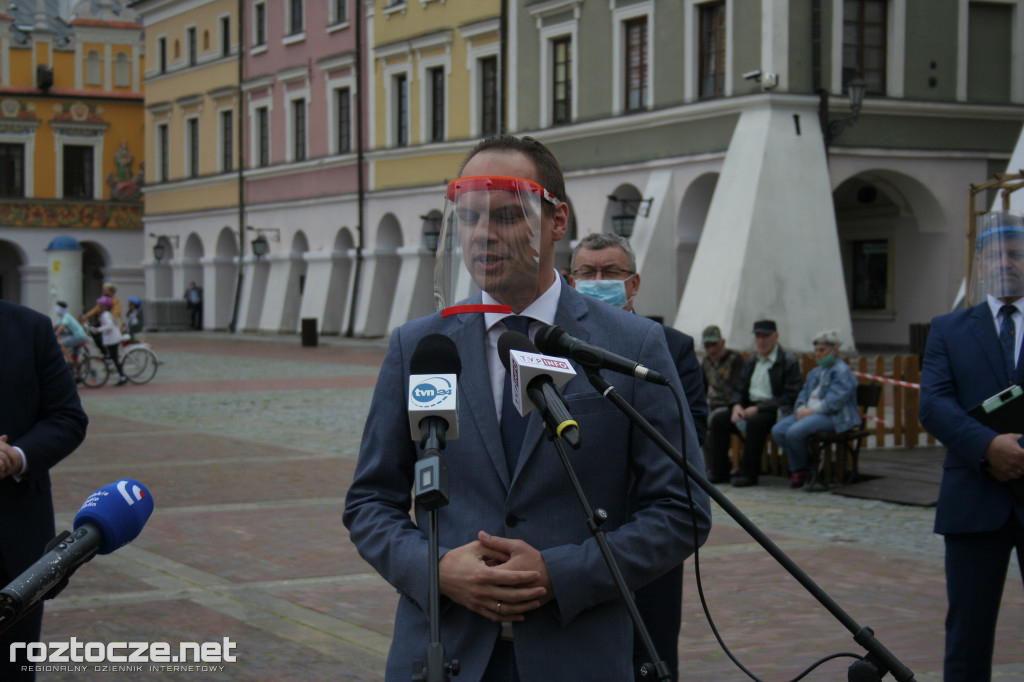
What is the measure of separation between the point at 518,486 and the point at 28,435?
2393 millimetres

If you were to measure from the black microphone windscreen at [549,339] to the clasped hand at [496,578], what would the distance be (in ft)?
1.39

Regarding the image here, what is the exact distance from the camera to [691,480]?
3020 mm

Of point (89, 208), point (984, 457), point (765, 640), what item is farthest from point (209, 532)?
point (89, 208)

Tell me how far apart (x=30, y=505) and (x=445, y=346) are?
2348mm

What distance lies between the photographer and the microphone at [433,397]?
105 inches

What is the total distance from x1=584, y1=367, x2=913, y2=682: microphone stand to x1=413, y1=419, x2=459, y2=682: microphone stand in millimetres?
385

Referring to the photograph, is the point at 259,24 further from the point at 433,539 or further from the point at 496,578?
the point at 433,539

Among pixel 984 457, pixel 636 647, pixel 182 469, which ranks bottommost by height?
pixel 182 469

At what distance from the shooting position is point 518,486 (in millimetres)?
2914

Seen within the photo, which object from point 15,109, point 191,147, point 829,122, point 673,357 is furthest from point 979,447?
point 15,109

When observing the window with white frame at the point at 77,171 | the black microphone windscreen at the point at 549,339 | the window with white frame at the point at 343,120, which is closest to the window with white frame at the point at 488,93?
the window with white frame at the point at 343,120

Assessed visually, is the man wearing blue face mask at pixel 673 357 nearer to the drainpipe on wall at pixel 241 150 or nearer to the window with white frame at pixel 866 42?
the window with white frame at pixel 866 42

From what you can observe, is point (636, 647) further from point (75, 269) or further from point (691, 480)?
point (75, 269)

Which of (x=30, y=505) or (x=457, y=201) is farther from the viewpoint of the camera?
(x=30, y=505)
